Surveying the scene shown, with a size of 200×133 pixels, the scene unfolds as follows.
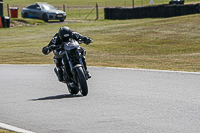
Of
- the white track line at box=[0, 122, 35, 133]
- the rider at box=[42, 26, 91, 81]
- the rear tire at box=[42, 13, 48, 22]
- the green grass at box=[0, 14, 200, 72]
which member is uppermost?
the rider at box=[42, 26, 91, 81]

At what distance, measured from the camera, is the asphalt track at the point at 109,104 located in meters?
5.59

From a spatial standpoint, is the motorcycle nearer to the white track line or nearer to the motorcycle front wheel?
the motorcycle front wheel

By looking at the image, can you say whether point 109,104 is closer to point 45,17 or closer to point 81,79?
point 81,79

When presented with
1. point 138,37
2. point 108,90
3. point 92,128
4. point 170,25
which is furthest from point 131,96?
point 170,25

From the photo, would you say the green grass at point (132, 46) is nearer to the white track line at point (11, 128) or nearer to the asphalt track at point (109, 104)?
the asphalt track at point (109, 104)

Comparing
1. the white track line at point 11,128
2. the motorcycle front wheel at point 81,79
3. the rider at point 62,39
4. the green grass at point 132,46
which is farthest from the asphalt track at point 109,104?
the green grass at point 132,46

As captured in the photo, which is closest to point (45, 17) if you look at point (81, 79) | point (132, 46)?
point (132, 46)

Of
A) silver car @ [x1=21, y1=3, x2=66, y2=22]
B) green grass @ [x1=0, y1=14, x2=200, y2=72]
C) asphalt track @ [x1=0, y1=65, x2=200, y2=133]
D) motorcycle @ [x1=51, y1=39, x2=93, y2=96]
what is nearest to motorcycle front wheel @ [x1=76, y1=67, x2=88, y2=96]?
motorcycle @ [x1=51, y1=39, x2=93, y2=96]

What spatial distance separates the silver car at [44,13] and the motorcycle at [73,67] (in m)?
Result: 30.3

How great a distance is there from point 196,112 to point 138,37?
18.1m

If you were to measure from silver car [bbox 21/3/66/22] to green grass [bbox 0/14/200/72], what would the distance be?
557 centimetres

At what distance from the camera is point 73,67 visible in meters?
7.72

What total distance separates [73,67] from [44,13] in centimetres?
3173

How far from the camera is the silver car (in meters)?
38.2
